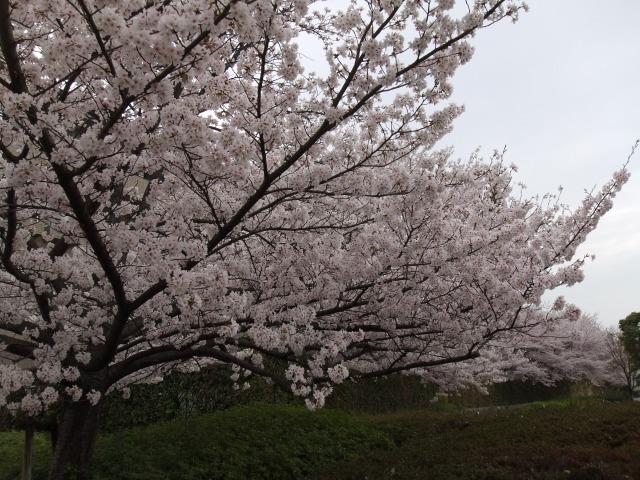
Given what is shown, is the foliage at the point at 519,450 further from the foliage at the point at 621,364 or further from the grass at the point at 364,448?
the foliage at the point at 621,364

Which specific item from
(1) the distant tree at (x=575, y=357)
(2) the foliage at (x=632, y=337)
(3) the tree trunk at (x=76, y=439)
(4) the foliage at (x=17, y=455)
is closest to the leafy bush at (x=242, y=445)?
(3) the tree trunk at (x=76, y=439)

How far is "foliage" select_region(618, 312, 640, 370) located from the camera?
24344 mm

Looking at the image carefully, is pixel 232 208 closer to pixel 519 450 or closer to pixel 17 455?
pixel 519 450

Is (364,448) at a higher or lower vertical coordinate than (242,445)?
lower

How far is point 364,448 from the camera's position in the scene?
10.0 meters

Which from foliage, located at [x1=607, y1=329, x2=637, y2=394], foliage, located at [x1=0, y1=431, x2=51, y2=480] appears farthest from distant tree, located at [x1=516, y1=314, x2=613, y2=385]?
foliage, located at [x1=0, y1=431, x2=51, y2=480]

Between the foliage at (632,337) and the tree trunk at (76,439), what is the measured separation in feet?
81.6

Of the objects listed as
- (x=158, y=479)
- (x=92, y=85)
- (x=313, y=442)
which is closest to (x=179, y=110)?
(x=92, y=85)

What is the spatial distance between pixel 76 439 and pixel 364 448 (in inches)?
211

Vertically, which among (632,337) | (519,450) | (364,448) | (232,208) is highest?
(632,337)

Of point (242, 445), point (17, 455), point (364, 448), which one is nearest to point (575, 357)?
point (364, 448)

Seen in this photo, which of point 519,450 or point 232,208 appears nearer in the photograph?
point 232,208

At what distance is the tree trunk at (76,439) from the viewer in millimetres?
6391

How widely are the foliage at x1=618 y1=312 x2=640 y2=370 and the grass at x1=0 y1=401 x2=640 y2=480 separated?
16.1m
